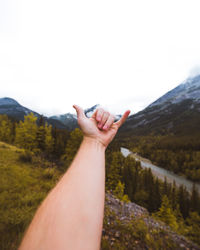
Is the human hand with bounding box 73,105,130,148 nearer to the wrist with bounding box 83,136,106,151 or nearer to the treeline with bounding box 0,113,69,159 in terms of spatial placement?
the wrist with bounding box 83,136,106,151

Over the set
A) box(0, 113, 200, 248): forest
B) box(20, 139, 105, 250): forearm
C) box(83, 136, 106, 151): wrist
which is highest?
box(83, 136, 106, 151): wrist

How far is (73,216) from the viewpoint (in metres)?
0.82

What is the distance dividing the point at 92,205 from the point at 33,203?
423cm

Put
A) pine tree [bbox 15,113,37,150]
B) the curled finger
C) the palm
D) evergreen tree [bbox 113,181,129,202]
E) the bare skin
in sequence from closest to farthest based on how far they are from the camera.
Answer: the bare skin, the palm, the curled finger, evergreen tree [bbox 113,181,129,202], pine tree [bbox 15,113,37,150]

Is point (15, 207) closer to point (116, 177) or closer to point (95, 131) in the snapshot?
point (95, 131)

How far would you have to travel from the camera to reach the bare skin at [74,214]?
2.47ft

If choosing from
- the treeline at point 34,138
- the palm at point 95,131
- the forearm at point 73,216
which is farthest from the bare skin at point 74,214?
the treeline at point 34,138

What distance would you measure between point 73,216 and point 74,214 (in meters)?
0.01

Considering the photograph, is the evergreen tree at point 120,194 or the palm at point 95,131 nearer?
the palm at point 95,131

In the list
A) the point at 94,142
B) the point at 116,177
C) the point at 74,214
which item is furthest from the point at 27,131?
the point at 74,214

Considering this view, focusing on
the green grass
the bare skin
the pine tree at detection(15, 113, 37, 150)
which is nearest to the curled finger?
the bare skin

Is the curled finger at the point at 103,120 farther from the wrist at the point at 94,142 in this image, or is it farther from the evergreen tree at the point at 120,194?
the evergreen tree at the point at 120,194

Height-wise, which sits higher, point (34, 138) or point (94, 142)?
point (94, 142)

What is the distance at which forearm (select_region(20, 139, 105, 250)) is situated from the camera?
0.75 m
